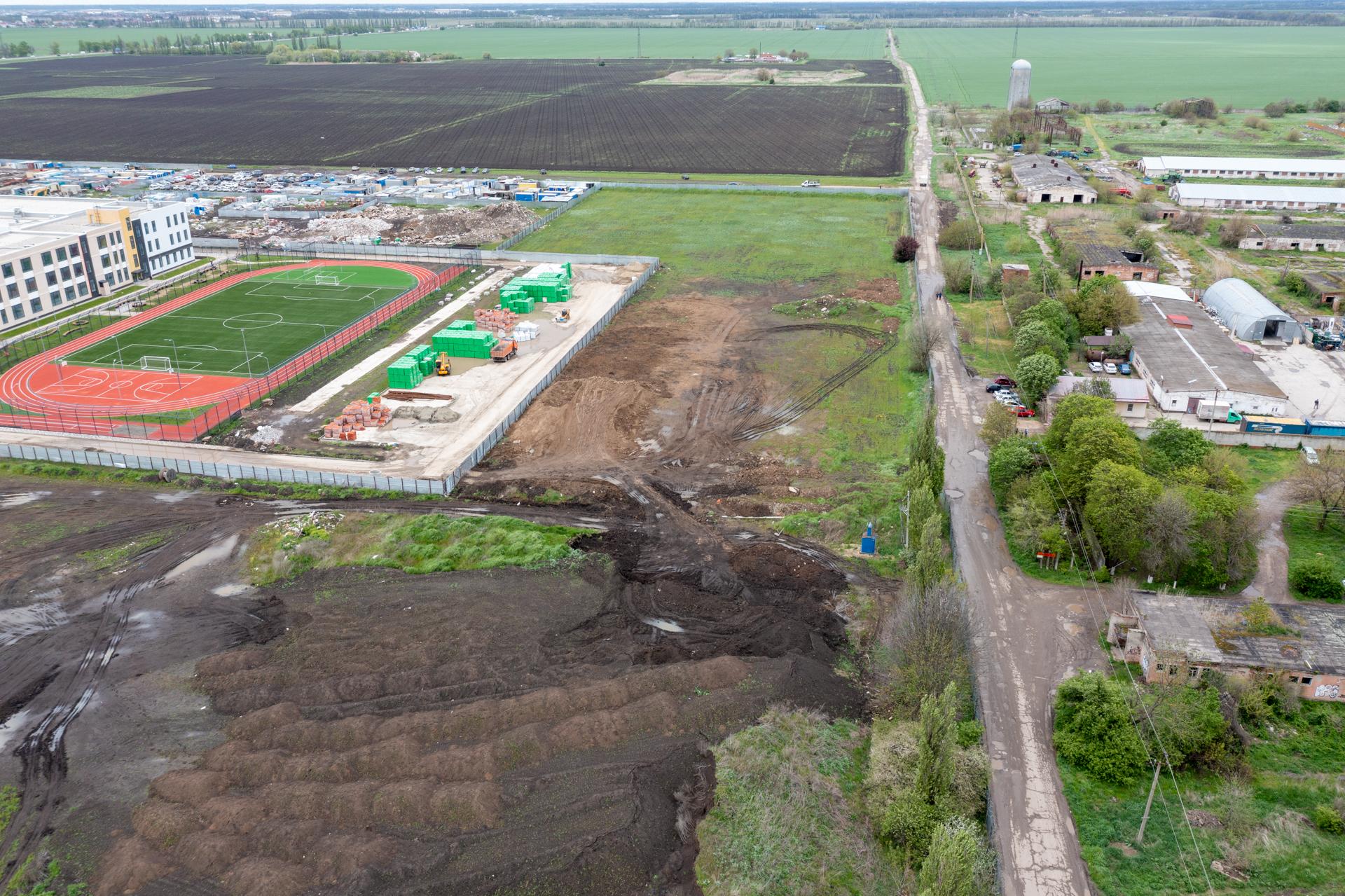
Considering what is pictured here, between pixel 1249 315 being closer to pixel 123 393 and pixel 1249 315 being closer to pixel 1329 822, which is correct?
pixel 1329 822

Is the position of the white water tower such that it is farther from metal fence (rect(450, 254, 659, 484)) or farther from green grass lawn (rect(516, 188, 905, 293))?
metal fence (rect(450, 254, 659, 484))

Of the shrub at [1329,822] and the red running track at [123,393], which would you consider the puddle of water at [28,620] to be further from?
the shrub at [1329,822]

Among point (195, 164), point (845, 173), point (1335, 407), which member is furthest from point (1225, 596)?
point (195, 164)

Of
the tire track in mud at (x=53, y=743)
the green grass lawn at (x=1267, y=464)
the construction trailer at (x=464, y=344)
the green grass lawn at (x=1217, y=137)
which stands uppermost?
the green grass lawn at (x=1217, y=137)

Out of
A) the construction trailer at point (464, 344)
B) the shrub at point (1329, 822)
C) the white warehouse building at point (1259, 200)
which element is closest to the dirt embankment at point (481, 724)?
the shrub at point (1329, 822)

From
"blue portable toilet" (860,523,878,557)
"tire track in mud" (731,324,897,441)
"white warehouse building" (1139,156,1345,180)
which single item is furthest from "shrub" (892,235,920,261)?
"white warehouse building" (1139,156,1345,180)

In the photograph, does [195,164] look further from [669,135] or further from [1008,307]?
[1008,307]

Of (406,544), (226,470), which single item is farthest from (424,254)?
(406,544)
